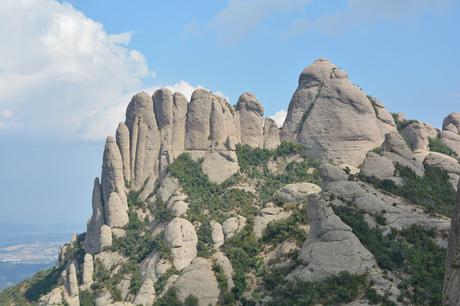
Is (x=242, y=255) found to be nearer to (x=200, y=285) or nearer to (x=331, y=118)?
(x=200, y=285)

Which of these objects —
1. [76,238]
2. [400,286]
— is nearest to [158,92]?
[76,238]

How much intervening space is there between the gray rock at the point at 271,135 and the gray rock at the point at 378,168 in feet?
77.9

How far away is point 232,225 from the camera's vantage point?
7600cm

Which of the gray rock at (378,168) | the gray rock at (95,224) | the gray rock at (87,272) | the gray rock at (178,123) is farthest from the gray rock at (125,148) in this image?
the gray rock at (378,168)

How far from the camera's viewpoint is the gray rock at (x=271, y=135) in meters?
93.8

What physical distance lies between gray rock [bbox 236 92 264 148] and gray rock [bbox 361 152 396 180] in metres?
24.6

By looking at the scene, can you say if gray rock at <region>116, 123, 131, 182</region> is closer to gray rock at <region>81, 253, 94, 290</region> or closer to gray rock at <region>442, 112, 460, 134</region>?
gray rock at <region>81, 253, 94, 290</region>

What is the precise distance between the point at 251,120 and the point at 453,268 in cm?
7246

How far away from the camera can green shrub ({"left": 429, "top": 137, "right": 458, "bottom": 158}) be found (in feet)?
314

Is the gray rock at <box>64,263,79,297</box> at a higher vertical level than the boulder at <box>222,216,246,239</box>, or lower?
lower

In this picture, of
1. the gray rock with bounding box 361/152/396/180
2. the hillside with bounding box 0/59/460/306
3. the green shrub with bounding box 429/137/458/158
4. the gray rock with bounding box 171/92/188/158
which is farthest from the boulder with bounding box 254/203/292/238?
the green shrub with bounding box 429/137/458/158

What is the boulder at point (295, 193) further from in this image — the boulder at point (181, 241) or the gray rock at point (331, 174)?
the boulder at point (181, 241)

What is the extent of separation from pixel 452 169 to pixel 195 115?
3255 centimetres

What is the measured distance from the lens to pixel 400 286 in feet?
159
